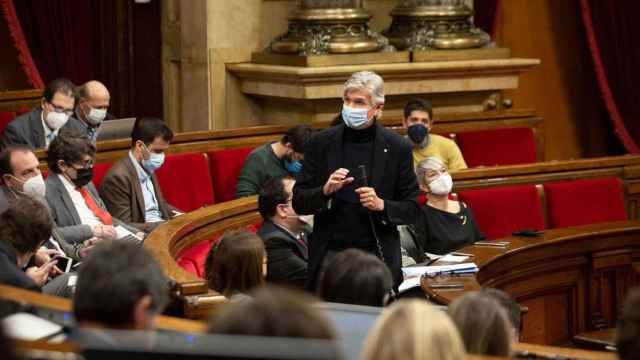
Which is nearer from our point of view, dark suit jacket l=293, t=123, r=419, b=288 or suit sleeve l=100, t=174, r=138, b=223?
dark suit jacket l=293, t=123, r=419, b=288

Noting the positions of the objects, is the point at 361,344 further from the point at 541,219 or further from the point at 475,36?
the point at 475,36

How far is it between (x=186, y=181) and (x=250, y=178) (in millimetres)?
430

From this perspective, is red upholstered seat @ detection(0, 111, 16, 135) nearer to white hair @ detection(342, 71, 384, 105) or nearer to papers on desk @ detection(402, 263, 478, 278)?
papers on desk @ detection(402, 263, 478, 278)

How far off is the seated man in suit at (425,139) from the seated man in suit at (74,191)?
7.45 ft

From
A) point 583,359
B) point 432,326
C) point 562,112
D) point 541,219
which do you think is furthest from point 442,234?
point 562,112

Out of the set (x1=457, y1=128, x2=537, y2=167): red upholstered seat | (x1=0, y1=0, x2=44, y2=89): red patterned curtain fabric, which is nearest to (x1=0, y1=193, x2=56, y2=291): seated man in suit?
(x1=0, y1=0, x2=44, y2=89): red patterned curtain fabric

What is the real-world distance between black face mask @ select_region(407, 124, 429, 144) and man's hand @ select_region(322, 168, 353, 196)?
9.41 feet

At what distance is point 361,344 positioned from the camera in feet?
9.59

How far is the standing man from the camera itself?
479 cm

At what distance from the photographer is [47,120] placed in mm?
6934

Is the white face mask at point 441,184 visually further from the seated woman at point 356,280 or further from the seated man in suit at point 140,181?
the seated woman at point 356,280

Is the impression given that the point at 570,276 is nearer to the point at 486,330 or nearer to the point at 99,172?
the point at 99,172

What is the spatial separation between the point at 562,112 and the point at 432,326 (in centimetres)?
844

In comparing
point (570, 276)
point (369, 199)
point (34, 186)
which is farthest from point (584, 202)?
point (34, 186)
